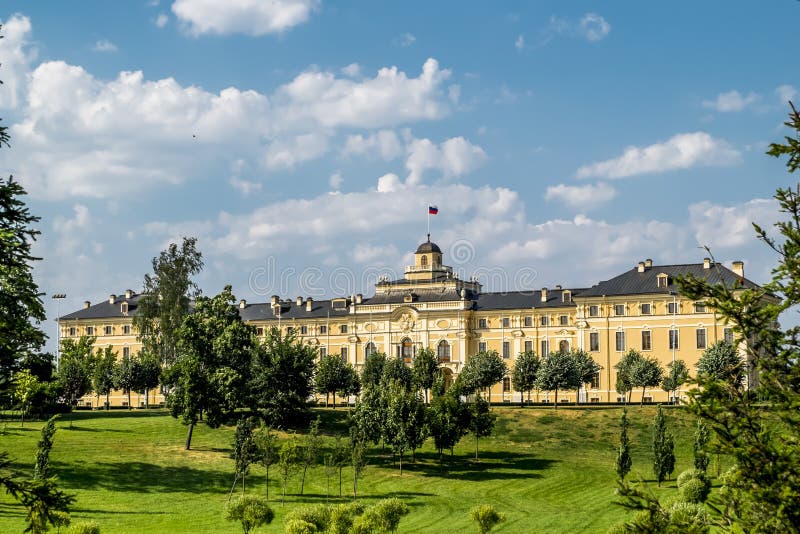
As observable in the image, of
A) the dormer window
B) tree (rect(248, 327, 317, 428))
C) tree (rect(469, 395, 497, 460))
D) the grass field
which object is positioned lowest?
the grass field

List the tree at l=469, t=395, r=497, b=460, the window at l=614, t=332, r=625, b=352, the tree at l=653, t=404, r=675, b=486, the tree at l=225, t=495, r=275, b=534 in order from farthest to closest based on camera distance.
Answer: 1. the window at l=614, t=332, r=625, b=352
2. the tree at l=469, t=395, r=497, b=460
3. the tree at l=653, t=404, r=675, b=486
4. the tree at l=225, t=495, r=275, b=534

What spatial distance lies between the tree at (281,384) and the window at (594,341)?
3609 centimetres

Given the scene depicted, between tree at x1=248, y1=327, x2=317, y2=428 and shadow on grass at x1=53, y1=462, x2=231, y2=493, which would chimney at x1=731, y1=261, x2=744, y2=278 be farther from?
shadow on grass at x1=53, y1=462, x2=231, y2=493

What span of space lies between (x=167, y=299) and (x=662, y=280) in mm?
50024

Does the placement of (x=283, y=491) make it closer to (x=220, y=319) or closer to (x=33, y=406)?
(x=220, y=319)

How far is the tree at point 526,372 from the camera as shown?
296 feet

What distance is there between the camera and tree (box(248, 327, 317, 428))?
7007cm

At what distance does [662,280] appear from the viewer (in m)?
96.5

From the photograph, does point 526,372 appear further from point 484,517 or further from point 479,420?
point 484,517

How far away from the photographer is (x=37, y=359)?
22.5 metres

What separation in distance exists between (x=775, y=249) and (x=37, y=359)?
16.8 metres

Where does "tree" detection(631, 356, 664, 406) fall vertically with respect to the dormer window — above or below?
below

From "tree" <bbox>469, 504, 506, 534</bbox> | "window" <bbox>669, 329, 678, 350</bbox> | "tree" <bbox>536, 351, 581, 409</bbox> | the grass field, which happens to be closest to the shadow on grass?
the grass field

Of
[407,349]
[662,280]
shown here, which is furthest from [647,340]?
[407,349]
